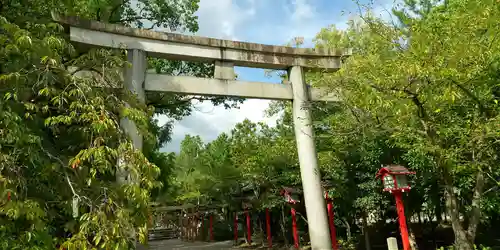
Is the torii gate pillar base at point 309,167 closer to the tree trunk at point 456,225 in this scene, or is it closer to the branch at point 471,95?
the tree trunk at point 456,225

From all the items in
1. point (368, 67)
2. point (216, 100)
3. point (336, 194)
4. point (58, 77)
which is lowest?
point (336, 194)

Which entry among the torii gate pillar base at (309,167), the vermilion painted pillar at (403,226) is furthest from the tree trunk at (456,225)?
the torii gate pillar base at (309,167)

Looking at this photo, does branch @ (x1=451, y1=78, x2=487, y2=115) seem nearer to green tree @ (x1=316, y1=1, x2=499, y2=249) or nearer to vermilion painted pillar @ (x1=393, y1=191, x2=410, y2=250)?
green tree @ (x1=316, y1=1, x2=499, y2=249)

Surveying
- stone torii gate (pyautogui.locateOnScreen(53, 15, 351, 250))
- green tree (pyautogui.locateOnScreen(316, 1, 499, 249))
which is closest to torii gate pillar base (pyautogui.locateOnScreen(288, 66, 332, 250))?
stone torii gate (pyautogui.locateOnScreen(53, 15, 351, 250))

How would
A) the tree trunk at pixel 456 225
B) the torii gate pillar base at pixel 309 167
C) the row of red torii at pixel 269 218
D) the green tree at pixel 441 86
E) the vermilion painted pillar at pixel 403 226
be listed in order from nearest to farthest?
the green tree at pixel 441 86 → the tree trunk at pixel 456 225 → the vermilion painted pillar at pixel 403 226 → the torii gate pillar base at pixel 309 167 → the row of red torii at pixel 269 218

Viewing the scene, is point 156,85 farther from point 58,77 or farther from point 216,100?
point 216,100

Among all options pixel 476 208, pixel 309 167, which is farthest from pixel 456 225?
pixel 309 167

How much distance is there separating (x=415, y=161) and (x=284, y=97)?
360 cm

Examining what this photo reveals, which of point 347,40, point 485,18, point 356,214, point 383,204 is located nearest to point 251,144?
point 356,214

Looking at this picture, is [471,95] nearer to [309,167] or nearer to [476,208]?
[476,208]

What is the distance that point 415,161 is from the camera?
9.44 metres

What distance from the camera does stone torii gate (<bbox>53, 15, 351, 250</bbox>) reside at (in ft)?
25.4

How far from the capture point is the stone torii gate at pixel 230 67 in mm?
7746

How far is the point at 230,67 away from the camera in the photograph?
9.10m
